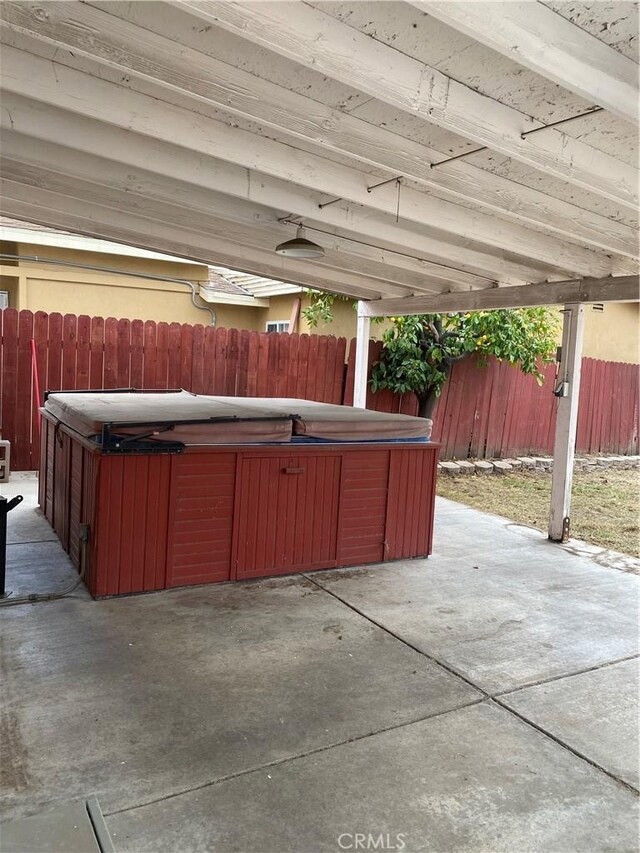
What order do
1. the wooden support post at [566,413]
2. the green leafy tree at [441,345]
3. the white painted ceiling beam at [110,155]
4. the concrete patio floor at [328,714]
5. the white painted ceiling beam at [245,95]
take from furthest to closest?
the green leafy tree at [441,345] < the wooden support post at [566,413] < the white painted ceiling beam at [110,155] < the white painted ceiling beam at [245,95] < the concrete patio floor at [328,714]

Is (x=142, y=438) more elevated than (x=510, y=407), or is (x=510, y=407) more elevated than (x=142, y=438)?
(x=510, y=407)

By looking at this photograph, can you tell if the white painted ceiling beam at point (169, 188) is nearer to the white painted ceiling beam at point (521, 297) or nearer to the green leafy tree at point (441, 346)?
the white painted ceiling beam at point (521, 297)

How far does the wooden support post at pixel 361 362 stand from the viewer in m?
9.95

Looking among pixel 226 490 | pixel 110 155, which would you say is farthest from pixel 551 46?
pixel 226 490

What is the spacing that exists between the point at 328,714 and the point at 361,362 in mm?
7248

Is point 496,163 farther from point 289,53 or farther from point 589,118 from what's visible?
point 289,53

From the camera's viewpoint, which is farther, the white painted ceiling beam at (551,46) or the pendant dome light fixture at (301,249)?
the pendant dome light fixture at (301,249)

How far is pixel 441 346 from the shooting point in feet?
35.8

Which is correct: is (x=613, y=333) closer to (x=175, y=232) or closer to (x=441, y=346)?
(x=441, y=346)

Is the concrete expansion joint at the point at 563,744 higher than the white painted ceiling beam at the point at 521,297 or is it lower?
lower

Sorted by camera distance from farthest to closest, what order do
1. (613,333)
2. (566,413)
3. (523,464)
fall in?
(613,333) → (523,464) → (566,413)

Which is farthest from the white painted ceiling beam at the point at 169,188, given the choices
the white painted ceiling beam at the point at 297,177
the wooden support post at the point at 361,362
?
the wooden support post at the point at 361,362

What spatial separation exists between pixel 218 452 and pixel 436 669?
88.0 inches

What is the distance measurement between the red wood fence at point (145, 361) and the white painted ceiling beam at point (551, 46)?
7.32m
